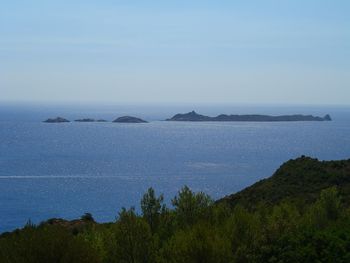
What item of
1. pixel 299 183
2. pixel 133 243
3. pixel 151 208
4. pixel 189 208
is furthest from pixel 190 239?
pixel 299 183

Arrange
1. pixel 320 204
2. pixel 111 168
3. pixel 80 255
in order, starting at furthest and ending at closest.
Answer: pixel 111 168, pixel 320 204, pixel 80 255

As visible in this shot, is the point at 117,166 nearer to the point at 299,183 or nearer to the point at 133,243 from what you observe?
the point at 299,183

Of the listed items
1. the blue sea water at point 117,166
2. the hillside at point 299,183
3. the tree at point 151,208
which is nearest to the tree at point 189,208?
the tree at point 151,208

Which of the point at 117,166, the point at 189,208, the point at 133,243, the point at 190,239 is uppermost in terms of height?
the point at 190,239

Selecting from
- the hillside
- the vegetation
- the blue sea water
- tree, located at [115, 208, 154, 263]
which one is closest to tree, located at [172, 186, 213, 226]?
the vegetation

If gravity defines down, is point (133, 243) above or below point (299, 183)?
above

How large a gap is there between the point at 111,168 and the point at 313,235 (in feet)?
330

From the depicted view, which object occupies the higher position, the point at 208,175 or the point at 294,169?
the point at 294,169

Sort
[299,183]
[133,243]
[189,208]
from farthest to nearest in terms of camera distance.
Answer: [299,183], [189,208], [133,243]

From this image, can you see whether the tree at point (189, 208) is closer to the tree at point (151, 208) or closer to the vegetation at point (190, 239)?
the vegetation at point (190, 239)

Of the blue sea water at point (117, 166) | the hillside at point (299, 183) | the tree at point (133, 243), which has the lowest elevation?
the blue sea water at point (117, 166)

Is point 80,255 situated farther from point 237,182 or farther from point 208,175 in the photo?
point 208,175

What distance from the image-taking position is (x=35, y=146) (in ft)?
519

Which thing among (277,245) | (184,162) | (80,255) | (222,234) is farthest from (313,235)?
(184,162)
